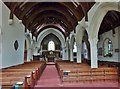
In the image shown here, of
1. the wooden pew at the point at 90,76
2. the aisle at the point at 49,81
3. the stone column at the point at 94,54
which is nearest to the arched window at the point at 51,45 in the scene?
the aisle at the point at 49,81

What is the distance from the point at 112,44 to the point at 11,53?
727 cm

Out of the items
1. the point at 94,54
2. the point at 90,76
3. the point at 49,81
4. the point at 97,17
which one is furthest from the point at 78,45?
the point at 90,76

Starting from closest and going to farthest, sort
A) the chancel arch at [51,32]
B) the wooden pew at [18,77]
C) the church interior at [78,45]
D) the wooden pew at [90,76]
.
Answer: the wooden pew at [18,77] < the church interior at [78,45] < the wooden pew at [90,76] < the chancel arch at [51,32]

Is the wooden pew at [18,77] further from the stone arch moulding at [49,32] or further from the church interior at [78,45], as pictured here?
the stone arch moulding at [49,32]

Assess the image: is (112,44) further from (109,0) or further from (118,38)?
(109,0)

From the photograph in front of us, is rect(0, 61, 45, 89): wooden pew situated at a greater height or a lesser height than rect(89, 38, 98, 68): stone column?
lesser

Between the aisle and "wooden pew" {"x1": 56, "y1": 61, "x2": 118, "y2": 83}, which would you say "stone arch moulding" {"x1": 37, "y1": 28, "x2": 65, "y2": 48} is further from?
"wooden pew" {"x1": 56, "y1": 61, "x2": 118, "y2": 83}

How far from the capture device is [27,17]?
15.9 m

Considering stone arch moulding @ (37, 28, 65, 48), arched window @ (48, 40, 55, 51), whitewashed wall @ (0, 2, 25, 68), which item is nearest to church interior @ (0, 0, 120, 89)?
whitewashed wall @ (0, 2, 25, 68)

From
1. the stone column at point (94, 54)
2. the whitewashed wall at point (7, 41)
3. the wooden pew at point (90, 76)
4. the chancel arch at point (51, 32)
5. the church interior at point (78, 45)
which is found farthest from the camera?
the chancel arch at point (51, 32)

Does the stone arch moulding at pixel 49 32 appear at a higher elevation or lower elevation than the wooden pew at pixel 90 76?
higher

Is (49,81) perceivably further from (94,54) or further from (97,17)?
(97,17)

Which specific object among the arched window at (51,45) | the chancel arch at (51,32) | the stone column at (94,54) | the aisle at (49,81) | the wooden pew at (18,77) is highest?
the chancel arch at (51,32)

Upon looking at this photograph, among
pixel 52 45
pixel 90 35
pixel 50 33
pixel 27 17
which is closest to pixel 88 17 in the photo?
pixel 90 35
